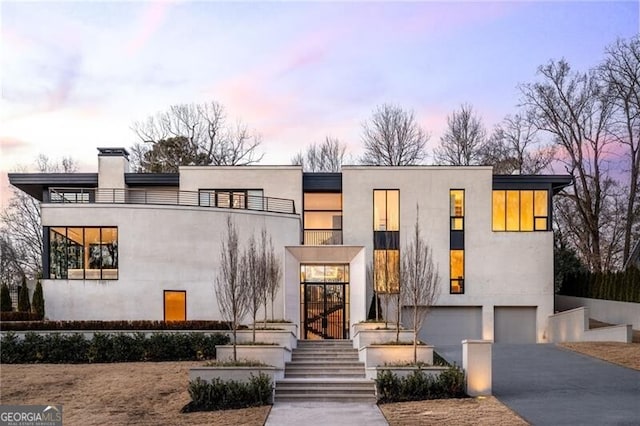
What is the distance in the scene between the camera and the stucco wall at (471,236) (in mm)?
28422

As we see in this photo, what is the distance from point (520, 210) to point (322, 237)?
1039 cm

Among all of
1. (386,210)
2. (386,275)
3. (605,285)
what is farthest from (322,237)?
(605,285)

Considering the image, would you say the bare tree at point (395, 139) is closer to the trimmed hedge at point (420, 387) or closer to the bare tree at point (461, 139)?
the bare tree at point (461, 139)

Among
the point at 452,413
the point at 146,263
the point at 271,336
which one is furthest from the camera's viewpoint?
the point at 146,263

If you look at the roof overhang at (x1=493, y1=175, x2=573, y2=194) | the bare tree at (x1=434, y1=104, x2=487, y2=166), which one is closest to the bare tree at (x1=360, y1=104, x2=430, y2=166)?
the bare tree at (x1=434, y1=104, x2=487, y2=166)

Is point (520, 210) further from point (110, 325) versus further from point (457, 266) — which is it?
point (110, 325)

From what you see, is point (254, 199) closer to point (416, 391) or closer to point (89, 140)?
point (416, 391)

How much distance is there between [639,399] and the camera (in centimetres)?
1327

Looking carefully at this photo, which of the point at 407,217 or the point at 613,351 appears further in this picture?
the point at 407,217

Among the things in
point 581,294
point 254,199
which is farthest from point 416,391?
point 581,294

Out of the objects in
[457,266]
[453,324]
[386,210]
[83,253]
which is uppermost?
[386,210]

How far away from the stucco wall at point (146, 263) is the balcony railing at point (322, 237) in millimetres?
6106

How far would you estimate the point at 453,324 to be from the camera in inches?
1126

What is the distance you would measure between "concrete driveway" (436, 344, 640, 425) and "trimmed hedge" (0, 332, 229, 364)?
916 centimetres
